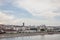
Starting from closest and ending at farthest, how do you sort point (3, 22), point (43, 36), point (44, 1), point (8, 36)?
point (3, 22) → point (44, 1) → point (8, 36) → point (43, 36)

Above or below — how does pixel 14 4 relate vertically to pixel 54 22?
above

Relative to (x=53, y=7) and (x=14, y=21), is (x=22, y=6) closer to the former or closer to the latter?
(x=14, y=21)

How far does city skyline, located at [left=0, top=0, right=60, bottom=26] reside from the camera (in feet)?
13.6

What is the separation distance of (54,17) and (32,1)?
2.88 feet

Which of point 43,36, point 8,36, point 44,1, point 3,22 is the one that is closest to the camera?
point 3,22

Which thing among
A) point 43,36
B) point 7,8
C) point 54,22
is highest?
point 7,8

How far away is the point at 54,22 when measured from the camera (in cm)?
448

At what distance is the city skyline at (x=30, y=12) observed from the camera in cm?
415

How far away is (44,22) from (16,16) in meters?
0.92

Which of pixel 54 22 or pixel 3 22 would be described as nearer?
pixel 3 22

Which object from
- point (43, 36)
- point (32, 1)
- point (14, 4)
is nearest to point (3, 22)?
point (14, 4)

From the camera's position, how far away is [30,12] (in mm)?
4344

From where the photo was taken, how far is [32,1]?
4.32m

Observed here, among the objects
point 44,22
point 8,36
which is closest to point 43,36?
point 8,36
